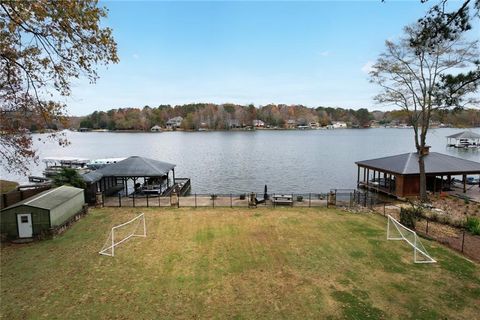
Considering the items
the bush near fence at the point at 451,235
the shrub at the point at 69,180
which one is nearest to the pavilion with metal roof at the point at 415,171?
the bush near fence at the point at 451,235

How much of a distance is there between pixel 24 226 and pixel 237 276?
1083 centimetres

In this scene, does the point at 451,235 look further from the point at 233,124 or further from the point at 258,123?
the point at 258,123

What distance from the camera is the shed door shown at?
14828 mm

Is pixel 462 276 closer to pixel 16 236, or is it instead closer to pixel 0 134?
pixel 16 236

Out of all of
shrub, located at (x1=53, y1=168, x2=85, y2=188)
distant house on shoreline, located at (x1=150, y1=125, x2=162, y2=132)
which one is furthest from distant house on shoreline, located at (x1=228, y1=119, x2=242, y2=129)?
shrub, located at (x1=53, y1=168, x2=85, y2=188)

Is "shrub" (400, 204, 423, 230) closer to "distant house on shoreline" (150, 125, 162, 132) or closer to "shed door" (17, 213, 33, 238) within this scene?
"shed door" (17, 213, 33, 238)

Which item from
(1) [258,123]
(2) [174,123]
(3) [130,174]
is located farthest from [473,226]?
(2) [174,123]

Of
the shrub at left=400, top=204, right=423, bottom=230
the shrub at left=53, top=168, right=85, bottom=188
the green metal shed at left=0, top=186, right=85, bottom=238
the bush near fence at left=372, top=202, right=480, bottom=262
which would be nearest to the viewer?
the bush near fence at left=372, top=202, right=480, bottom=262

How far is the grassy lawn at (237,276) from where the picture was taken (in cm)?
920

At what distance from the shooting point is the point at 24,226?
14.9 metres

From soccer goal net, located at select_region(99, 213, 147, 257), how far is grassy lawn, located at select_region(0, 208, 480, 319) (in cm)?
34

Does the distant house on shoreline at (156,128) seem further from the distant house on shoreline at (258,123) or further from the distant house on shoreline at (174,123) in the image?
the distant house on shoreline at (258,123)

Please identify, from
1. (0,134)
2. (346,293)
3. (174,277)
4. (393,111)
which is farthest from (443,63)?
(0,134)

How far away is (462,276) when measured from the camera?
11.2m
